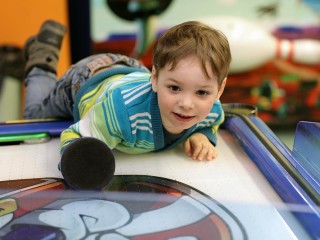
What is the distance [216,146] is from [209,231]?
290mm

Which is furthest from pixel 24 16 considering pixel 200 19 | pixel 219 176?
pixel 219 176

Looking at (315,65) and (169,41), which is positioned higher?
(169,41)

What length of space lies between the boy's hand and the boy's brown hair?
5.6 inches

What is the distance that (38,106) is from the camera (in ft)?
3.25

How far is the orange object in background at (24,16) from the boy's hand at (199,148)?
777mm

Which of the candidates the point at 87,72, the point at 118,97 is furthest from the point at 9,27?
the point at 118,97

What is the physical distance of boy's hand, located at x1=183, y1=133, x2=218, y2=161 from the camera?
75 centimetres

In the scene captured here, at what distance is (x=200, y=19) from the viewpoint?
1456 millimetres

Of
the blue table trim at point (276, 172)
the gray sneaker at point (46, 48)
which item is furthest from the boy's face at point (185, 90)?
the gray sneaker at point (46, 48)

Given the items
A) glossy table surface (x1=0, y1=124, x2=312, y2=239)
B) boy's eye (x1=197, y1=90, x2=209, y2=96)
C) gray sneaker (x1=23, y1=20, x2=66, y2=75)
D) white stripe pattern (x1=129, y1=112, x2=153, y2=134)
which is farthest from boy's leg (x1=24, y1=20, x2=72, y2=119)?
boy's eye (x1=197, y1=90, x2=209, y2=96)

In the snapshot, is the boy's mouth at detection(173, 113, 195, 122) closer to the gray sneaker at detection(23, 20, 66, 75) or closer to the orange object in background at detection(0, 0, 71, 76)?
the gray sneaker at detection(23, 20, 66, 75)

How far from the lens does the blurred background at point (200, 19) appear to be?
1.41 metres

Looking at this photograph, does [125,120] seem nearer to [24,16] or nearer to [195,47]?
[195,47]

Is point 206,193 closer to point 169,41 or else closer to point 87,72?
point 169,41
